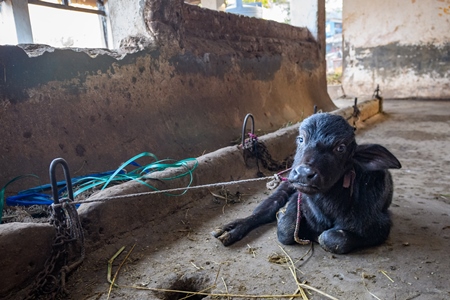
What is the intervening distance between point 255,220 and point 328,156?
0.84 meters

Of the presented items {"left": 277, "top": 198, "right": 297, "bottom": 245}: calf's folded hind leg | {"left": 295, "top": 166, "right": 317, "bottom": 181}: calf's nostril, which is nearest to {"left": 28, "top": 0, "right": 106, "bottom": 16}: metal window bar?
{"left": 277, "top": 198, "right": 297, "bottom": 245}: calf's folded hind leg

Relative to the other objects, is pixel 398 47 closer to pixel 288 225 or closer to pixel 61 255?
pixel 288 225

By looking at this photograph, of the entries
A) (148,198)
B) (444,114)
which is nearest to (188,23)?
(148,198)

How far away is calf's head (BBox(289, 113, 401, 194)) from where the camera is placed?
1.96m

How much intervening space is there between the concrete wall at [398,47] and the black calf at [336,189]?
36.2 ft

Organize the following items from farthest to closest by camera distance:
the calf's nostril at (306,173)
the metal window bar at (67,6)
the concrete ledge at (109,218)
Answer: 1. the metal window bar at (67,6)
2. the calf's nostril at (306,173)
3. the concrete ledge at (109,218)

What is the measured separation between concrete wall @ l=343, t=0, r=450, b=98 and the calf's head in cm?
1123

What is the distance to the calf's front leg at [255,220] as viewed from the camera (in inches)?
96.6

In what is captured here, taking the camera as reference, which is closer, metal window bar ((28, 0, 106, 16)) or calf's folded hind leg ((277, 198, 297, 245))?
calf's folded hind leg ((277, 198, 297, 245))

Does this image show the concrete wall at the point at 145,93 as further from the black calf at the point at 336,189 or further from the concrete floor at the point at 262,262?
the black calf at the point at 336,189

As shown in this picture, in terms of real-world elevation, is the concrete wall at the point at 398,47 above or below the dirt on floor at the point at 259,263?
above

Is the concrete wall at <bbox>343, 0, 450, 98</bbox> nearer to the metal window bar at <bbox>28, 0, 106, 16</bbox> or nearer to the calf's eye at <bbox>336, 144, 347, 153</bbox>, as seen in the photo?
the metal window bar at <bbox>28, 0, 106, 16</bbox>

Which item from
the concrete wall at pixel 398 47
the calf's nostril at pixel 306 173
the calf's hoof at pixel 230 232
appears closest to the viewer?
the calf's nostril at pixel 306 173

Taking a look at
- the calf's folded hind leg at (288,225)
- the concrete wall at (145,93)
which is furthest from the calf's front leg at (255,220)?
the concrete wall at (145,93)
